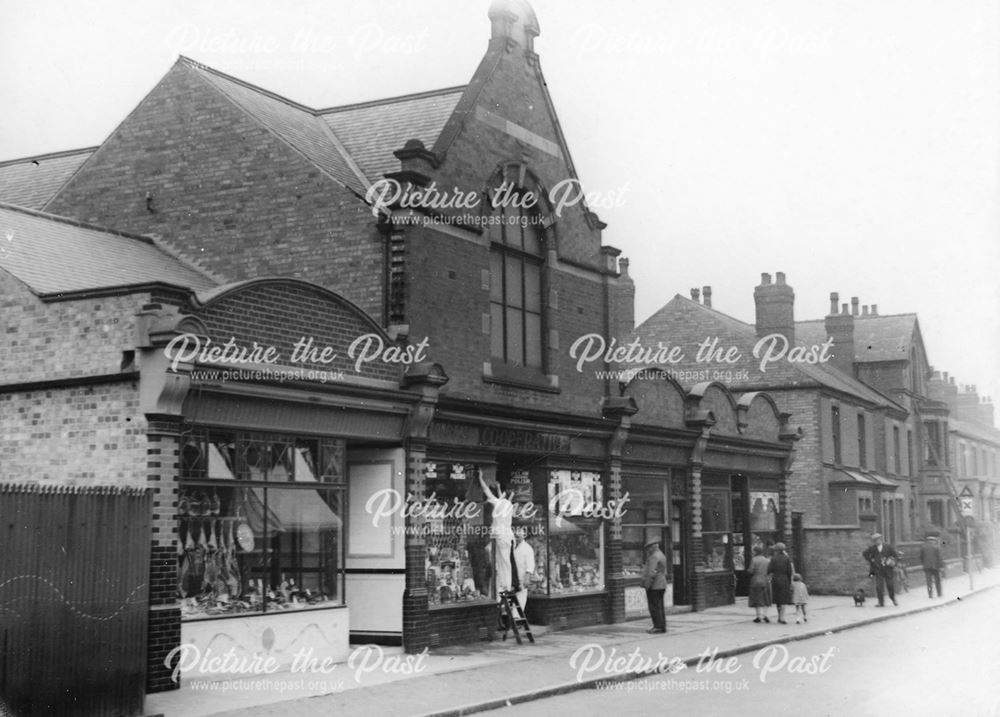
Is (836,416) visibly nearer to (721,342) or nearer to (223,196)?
(721,342)

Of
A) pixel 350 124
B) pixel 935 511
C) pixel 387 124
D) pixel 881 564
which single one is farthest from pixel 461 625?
pixel 935 511

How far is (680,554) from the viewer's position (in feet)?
83.0

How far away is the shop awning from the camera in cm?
3834

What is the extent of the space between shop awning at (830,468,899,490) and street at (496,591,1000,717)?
1824 centimetres

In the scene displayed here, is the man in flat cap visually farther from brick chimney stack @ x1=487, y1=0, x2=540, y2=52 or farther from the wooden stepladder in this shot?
brick chimney stack @ x1=487, y1=0, x2=540, y2=52

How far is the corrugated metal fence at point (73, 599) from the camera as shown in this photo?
1014cm

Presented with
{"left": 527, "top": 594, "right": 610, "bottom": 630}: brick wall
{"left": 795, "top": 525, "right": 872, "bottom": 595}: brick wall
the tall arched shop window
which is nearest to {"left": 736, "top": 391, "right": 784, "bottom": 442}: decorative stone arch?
→ {"left": 795, "top": 525, "right": 872, "bottom": 595}: brick wall

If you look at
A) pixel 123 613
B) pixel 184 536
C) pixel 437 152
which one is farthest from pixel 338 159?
pixel 123 613

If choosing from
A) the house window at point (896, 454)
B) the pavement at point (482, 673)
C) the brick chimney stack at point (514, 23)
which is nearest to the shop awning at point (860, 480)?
the house window at point (896, 454)

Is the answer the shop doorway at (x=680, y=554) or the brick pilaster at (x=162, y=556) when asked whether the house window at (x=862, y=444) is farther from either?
the brick pilaster at (x=162, y=556)

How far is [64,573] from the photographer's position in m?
10.7

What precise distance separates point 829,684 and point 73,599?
859cm

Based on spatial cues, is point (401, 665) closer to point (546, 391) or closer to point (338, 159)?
point (546, 391)

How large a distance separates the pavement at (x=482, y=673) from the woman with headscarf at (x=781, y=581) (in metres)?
0.50
